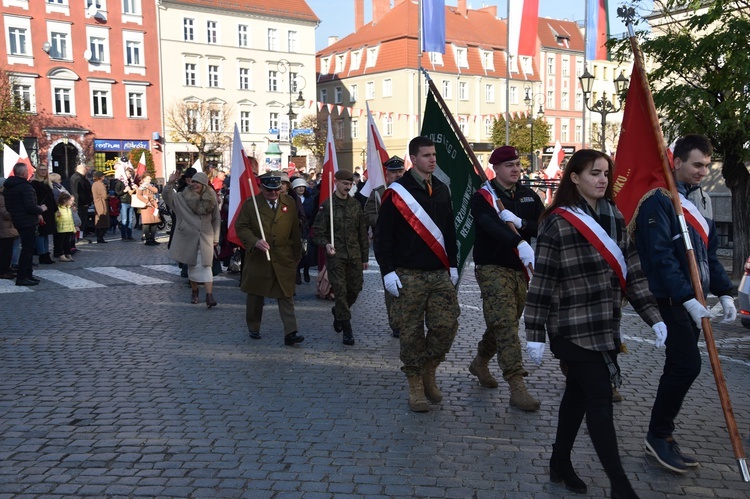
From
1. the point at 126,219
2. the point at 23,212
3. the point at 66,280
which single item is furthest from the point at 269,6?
the point at 23,212

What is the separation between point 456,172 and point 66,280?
9.16m

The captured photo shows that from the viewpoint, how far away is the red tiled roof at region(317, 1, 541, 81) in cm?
6869

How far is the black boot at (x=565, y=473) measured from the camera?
14.2 ft

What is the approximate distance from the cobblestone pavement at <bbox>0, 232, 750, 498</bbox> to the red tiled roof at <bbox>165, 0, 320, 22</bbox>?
52554 millimetres

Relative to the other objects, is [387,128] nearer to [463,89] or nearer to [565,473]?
[463,89]

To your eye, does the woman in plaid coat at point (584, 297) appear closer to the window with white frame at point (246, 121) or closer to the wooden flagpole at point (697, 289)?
the wooden flagpole at point (697, 289)

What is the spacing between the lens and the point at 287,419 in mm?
5711

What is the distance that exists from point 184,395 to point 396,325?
1.83 metres

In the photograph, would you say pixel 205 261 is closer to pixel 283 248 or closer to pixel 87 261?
pixel 283 248

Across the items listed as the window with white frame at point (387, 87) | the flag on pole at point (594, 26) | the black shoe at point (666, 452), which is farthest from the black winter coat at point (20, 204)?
the window with white frame at point (387, 87)

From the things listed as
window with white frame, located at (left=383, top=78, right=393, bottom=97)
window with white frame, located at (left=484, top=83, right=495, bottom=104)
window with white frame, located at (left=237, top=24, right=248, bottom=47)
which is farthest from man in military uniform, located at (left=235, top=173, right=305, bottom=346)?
window with white frame, located at (left=484, top=83, right=495, bottom=104)

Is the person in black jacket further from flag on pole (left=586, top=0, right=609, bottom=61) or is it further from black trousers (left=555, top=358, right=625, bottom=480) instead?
flag on pole (left=586, top=0, right=609, bottom=61)

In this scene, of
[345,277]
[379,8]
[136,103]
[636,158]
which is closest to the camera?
[636,158]

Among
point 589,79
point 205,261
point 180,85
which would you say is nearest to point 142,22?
point 180,85
